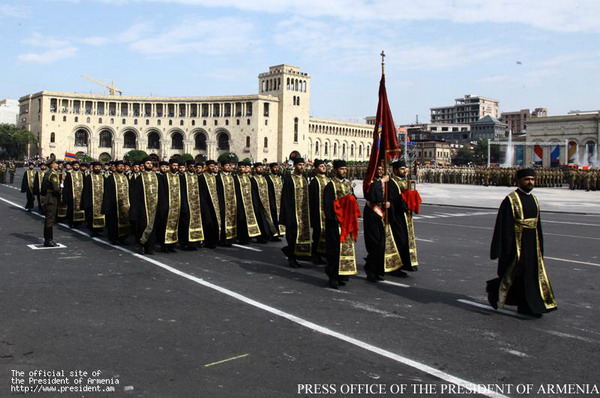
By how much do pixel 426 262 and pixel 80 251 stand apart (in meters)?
6.08

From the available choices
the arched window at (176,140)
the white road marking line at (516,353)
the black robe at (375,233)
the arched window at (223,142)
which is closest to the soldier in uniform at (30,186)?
the black robe at (375,233)

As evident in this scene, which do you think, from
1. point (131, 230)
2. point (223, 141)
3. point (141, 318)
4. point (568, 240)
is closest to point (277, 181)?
point (131, 230)

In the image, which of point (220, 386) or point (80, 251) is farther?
point (80, 251)

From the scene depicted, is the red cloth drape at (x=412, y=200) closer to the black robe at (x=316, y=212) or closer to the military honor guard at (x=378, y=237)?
the military honor guard at (x=378, y=237)

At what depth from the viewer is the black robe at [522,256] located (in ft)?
18.7

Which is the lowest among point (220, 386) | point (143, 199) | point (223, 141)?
point (220, 386)

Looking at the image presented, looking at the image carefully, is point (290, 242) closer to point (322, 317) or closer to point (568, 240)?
point (322, 317)

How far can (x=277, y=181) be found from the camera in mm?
12531

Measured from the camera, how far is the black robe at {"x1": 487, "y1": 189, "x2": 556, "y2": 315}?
18.7 feet

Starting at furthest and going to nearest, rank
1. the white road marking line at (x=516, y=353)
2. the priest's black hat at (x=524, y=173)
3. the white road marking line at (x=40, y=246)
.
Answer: the white road marking line at (x=40, y=246) → the priest's black hat at (x=524, y=173) → the white road marking line at (x=516, y=353)

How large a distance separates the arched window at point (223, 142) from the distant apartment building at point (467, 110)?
311ft

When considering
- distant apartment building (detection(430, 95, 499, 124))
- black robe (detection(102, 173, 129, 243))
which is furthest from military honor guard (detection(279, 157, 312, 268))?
distant apartment building (detection(430, 95, 499, 124))

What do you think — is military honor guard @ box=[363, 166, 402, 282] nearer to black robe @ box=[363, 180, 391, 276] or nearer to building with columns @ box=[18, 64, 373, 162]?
black robe @ box=[363, 180, 391, 276]

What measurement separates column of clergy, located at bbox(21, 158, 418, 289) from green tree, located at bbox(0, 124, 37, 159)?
91.4m
